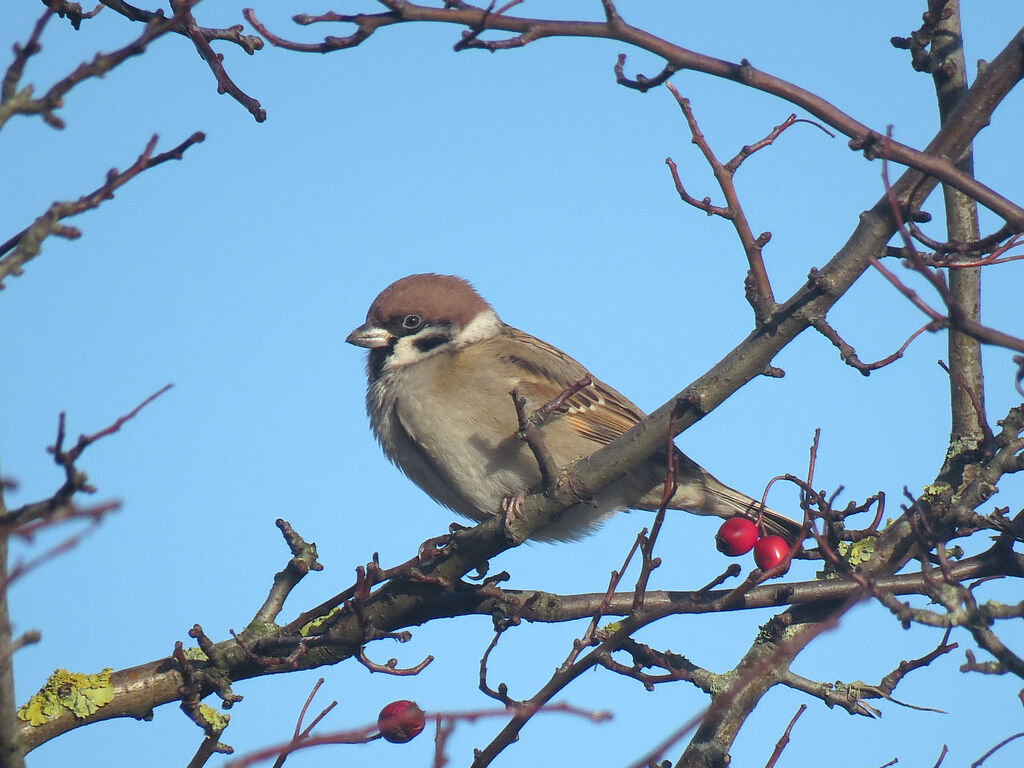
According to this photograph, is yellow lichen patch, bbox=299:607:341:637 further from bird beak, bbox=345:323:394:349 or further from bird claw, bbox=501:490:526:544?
bird beak, bbox=345:323:394:349

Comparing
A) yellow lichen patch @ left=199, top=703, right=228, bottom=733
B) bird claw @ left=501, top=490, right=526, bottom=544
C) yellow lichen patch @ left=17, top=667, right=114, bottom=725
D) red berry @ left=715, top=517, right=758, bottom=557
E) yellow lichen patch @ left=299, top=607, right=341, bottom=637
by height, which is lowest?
yellow lichen patch @ left=17, top=667, right=114, bottom=725

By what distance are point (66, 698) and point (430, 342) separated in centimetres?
232

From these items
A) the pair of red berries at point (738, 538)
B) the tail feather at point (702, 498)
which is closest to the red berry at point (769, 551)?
→ the pair of red berries at point (738, 538)

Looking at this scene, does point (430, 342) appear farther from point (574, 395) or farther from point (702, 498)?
point (702, 498)

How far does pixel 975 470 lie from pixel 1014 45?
5.31 ft

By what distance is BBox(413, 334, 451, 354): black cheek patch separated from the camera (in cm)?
495

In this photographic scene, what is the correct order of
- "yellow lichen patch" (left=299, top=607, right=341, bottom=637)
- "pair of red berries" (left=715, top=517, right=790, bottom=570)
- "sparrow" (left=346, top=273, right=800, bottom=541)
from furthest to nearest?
1. "sparrow" (left=346, top=273, right=800, bottom=541)
2. "pair of red berries" (left=715, top=517, right=790, bottom=570)
3. "yellow lichen patch" (left=299, top=607, right=341, bottom=637)

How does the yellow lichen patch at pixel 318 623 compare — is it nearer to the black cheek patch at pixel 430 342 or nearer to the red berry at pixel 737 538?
the red berry at pixel 737 538

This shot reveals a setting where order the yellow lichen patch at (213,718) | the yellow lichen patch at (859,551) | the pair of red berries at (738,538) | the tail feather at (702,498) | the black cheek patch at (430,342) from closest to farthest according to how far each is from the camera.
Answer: the yellow lichen patch at (213,718), the yellow lichen patch at (859,551), the pair of red berries at (738,538), the tail feather at (702,498), the black cheek patch at (430,342)

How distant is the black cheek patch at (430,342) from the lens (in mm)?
4953

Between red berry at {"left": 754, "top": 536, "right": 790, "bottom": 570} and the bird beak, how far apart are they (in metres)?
1.92

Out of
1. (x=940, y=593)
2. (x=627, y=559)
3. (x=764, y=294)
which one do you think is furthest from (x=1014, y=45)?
(x=627, y=559)

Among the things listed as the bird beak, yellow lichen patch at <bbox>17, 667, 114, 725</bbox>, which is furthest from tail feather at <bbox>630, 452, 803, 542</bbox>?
yellow lichen patch at <bbox>17, 667, 114, 725</bbox>

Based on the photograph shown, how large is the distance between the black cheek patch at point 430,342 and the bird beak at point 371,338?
12cm
